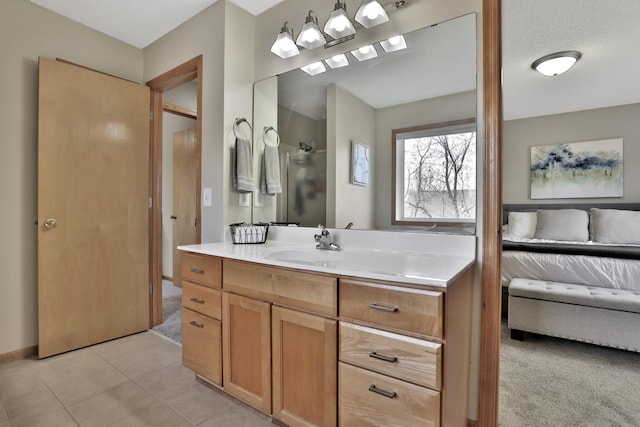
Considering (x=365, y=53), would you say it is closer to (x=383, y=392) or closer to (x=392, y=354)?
(x=392, y=354)

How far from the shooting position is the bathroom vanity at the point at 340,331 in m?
1.02

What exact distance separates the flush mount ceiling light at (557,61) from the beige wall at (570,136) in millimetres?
1864

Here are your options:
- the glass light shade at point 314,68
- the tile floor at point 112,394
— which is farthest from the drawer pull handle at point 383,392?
the glass light shade at point 314,68

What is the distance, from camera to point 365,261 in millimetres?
1390

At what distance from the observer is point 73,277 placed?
2.25 m

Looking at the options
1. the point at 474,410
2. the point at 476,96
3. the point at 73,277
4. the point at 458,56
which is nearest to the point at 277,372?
the point at 474,410

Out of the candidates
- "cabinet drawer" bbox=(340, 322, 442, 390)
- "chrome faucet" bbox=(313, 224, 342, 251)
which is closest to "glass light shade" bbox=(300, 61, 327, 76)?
"chrome faucet" bbox=(313, 224, 342, 251)

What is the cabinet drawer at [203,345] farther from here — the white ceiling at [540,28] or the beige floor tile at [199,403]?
the white ceiling at [540,28]

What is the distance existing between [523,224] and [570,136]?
1.51 m

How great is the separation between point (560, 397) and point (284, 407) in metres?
1.55

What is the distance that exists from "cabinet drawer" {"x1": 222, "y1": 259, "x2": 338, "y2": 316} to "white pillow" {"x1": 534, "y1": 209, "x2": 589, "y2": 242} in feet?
12.5

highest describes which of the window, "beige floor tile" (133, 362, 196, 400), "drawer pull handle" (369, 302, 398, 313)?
the window

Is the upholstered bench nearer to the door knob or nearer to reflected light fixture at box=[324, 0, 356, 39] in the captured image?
reflected light fixture at box=[324, 0, 356, 39]

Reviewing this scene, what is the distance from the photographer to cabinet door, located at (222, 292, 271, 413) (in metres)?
1.42
